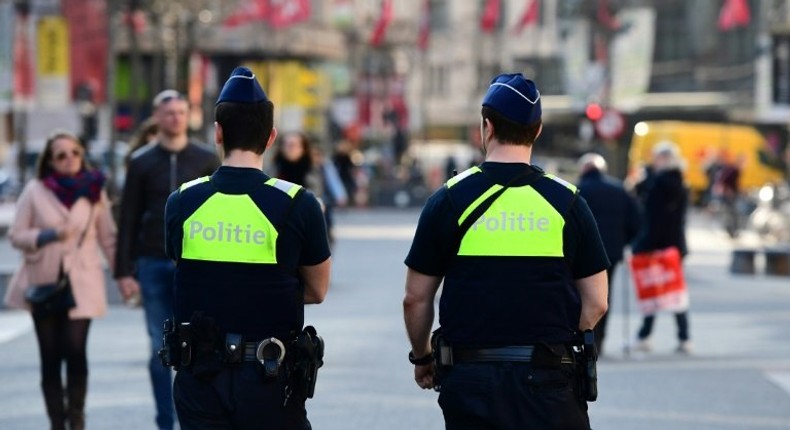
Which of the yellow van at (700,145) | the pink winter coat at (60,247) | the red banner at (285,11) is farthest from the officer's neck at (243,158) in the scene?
the yellow van at (700,145)

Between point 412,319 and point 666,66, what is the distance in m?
78.6

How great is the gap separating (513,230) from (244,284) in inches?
33.9

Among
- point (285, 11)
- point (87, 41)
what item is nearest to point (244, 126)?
point (87, 41)

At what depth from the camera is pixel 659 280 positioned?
17.1 m

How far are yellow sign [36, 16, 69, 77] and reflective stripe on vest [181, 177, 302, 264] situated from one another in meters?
39.2

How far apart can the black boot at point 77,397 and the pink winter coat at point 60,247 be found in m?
0.33

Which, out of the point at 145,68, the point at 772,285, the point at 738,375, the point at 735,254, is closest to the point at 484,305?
the point at 738,375

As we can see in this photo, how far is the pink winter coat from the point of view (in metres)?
10.9

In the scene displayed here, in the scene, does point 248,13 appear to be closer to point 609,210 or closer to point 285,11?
point 285,11

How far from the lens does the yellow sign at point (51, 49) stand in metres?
45.6

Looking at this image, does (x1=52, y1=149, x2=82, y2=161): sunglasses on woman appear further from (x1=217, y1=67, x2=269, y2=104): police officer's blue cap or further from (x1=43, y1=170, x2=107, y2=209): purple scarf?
(x1=217, y1=67, x2=269, y2=104): police officer's blue cap

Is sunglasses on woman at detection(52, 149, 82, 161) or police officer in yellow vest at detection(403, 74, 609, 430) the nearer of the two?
police officer in yellow vest at detection(403, 74, 609, 430)

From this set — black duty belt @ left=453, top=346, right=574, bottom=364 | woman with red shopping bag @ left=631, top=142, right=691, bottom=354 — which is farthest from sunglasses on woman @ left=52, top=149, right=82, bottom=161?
woman with red shopping bag @ left=631, top=142, right=691, bottom=354

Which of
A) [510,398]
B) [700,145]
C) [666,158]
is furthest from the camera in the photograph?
[700,145]
